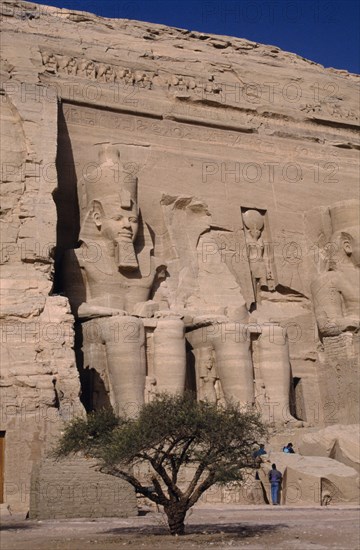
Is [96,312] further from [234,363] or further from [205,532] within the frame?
[205,532]

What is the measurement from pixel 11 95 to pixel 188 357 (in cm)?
478

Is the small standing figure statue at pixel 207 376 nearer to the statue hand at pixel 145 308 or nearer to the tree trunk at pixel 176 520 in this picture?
the statue hand at pixel 145 308

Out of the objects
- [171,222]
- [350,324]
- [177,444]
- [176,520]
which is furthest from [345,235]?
[176,520]

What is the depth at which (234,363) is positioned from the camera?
14953mm

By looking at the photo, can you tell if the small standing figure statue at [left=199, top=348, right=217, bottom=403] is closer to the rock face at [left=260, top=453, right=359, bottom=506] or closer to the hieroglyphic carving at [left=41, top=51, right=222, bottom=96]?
the rock face at [left=260, top=453, right=359, bottom=506]

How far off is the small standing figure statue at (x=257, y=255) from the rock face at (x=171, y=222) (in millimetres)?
30

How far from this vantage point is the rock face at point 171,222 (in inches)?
551

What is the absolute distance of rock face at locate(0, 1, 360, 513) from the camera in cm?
1399

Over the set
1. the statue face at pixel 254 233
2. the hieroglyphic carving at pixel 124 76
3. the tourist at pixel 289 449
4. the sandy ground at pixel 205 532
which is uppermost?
the hieroglyphic carving at pixel 124 76

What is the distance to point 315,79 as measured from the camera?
20156 mm

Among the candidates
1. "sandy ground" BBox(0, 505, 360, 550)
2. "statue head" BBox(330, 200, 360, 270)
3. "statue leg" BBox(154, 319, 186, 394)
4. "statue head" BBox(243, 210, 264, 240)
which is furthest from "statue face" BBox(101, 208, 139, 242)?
"sandy ground" BBox(0, 505, 360, 550)

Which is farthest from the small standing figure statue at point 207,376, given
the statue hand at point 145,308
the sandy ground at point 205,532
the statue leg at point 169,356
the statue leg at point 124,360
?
the sandy ground at point 205,532

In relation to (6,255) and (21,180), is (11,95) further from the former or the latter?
(6,255)

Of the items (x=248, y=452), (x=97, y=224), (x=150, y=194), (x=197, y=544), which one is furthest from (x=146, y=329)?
(x=197, y=544)
